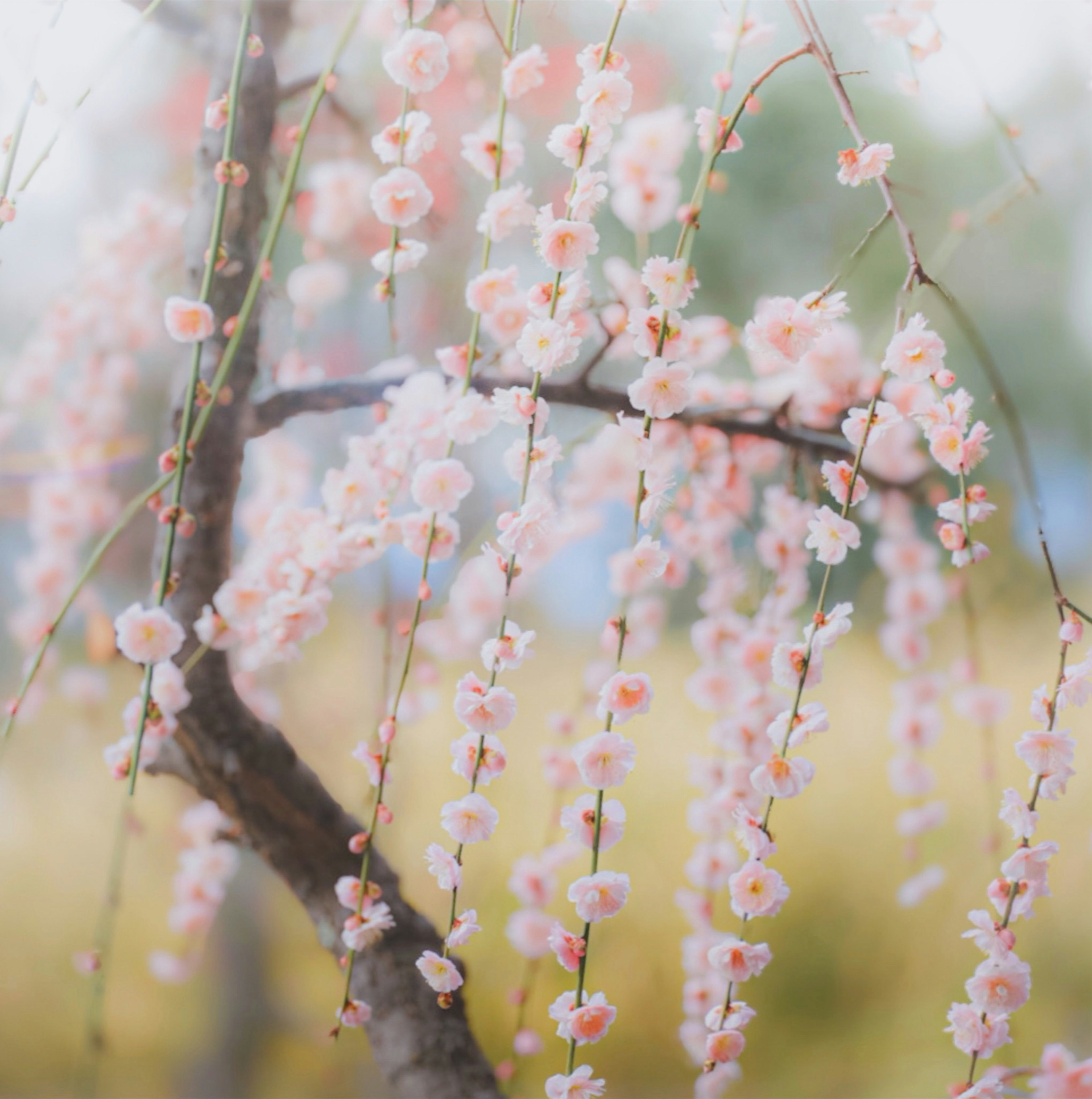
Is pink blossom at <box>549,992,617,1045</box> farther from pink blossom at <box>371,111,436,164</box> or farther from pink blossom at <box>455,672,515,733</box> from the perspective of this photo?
pink blossom at <box>371,111,436,164</box>

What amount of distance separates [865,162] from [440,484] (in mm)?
316

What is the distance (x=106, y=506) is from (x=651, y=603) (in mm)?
716

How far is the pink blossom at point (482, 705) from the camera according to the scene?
0.52 m

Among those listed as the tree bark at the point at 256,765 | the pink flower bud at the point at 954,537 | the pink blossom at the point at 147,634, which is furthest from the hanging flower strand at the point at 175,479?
the pink flower bud at the point at 954,537

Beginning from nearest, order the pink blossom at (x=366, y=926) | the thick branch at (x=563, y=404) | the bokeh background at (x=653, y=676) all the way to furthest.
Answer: the pink blossom at (x=366, y=926) → the thick branch at (x=563, y=404) → the bokeh background at (x=653, y=676)

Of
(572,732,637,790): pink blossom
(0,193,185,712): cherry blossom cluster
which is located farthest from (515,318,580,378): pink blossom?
(0,193,185,712): cherry blossom cluster

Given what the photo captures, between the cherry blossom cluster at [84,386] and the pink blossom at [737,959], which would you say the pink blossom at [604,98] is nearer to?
the pink blossom at [737,959]

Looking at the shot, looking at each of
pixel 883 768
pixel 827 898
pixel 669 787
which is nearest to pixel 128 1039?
pixel 669 787

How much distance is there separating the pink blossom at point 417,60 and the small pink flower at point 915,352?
Result: 1.08 ft

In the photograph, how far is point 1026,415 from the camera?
1082 mm

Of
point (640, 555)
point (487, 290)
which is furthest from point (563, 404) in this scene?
point (640, 555)

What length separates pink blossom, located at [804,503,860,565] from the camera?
1.73 ft

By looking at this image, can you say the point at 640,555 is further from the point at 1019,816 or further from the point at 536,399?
the point at 1019,816

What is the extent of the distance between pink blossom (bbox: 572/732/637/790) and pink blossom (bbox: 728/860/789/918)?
0.10 metres
